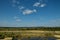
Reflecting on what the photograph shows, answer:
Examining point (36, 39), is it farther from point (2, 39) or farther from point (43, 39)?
point (2, 39)

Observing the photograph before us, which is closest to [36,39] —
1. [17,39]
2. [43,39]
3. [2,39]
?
[43,39]

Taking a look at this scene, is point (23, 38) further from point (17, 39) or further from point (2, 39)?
point (2, 39)

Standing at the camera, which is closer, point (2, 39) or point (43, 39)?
point (2, 39)

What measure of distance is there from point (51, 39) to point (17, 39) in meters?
4.29

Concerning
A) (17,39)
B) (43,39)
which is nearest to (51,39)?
(43,39)

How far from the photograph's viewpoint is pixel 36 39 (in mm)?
19672

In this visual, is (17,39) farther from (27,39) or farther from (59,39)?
(59,39)

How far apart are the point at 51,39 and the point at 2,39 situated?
6.00m

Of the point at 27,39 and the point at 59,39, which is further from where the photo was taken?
the point at 27,39

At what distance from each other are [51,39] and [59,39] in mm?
2672

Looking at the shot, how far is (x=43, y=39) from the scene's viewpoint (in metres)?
18.5

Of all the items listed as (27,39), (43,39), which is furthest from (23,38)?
(43,39)

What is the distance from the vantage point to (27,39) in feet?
60.8

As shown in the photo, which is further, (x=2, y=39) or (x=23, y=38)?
(x=23, y=38)
